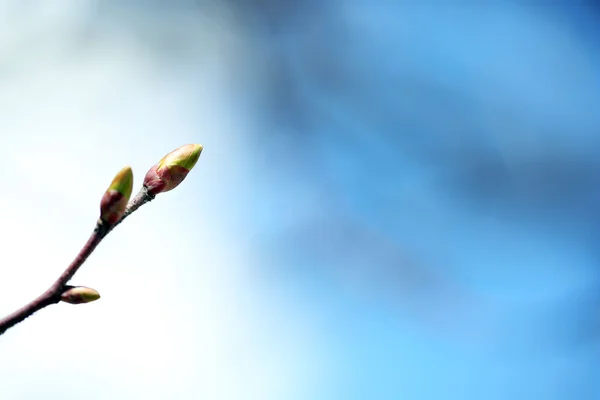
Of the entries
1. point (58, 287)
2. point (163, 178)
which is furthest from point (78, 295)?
point (163, 178)

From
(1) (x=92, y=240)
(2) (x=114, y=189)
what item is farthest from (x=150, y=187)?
(1) (x=92, y=240)

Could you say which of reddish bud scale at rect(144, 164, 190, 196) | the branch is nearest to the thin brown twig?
the branch

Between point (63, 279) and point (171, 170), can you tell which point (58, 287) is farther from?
point (171, 170)

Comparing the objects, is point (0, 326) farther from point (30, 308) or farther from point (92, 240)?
point (92, 240)

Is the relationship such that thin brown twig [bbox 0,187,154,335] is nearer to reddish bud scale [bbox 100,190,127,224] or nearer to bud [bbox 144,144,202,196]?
reddish bud scale [bbox 100,190,127,224]

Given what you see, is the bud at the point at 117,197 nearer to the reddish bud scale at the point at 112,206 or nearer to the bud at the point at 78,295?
the reddish bud scale at the point at 112,206
